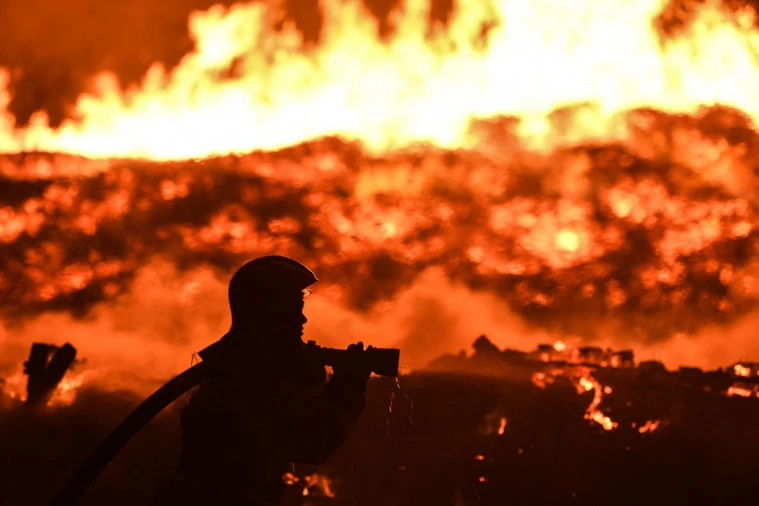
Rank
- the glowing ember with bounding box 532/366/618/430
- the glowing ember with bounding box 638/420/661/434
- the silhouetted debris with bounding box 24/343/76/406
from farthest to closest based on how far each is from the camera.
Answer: the glowing ember with bounding box 638/420/661/434, the glowing ember with bounding box 532/366/618/430, the silhouetted debris with bounding box 24/343/76/406

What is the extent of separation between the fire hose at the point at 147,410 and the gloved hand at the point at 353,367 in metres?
0.02

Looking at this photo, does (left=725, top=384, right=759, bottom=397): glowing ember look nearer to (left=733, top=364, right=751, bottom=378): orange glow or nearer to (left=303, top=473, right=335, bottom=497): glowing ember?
(left=733, top=364, right=751, bottom=378): orange glow

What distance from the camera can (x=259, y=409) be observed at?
5.99 metres

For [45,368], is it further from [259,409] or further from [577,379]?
[259,409]

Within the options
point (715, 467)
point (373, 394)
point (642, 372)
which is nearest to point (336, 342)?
point (373, 394)

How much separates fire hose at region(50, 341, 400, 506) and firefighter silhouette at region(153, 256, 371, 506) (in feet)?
0.19

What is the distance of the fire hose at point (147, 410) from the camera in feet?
19.5

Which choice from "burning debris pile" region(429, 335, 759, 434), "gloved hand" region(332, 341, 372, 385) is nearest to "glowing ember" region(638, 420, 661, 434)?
"burning debris pile" region(429, 335, 759, 434)

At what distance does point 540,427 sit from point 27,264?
1133 cm

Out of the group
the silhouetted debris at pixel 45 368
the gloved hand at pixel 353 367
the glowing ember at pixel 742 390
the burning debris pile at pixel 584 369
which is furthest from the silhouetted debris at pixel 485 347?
the gloved hand at pixel 353 367

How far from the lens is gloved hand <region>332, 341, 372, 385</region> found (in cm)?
614

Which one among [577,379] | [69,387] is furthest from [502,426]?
[69,387]

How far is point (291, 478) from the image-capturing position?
19.6 meters

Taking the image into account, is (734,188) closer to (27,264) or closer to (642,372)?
(642,372)
